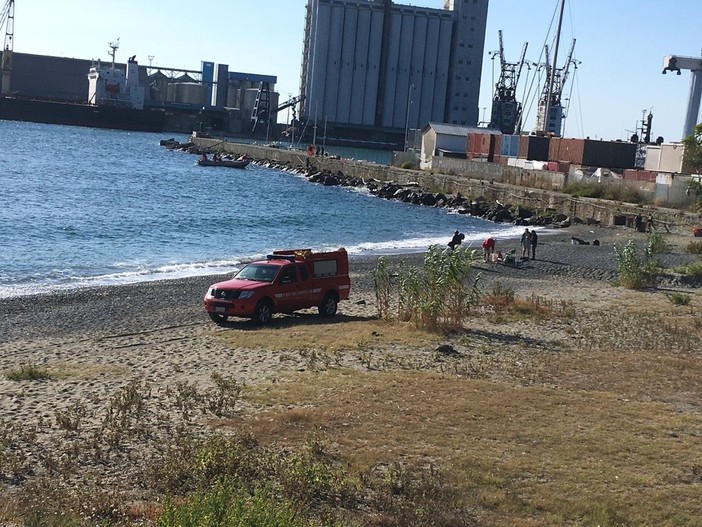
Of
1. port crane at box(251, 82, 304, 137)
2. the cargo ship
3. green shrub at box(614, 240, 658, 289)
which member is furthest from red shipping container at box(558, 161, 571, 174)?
the cargo ship

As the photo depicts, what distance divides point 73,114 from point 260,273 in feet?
529

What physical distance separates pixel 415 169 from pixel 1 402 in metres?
75.0

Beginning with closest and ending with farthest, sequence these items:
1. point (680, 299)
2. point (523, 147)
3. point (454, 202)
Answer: point (680, 299) → point (454, 202) → point (523, 147)

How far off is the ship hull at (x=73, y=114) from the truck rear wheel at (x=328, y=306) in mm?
159885

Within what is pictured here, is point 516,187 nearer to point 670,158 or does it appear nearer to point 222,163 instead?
point 670,158

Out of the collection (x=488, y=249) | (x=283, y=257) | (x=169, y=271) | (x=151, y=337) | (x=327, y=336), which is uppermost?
(x=283, y=257)

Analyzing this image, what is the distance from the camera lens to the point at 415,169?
86.2 metres

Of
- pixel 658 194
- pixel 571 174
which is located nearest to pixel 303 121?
pixel 571 174

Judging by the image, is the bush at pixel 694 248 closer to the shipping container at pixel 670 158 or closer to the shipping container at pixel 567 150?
the shipping container at pixel 670 158

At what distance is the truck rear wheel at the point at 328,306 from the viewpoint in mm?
21469

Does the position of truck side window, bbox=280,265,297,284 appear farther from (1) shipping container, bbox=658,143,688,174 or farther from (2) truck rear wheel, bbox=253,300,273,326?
(1) shipping container, bbox=658,143,688,174

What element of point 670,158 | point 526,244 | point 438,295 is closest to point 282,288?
point 438,295

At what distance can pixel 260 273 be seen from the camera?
2095cm

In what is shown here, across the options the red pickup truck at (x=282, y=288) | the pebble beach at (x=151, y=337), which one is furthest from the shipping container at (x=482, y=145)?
the red pickup truck at (x=282, y=288)
